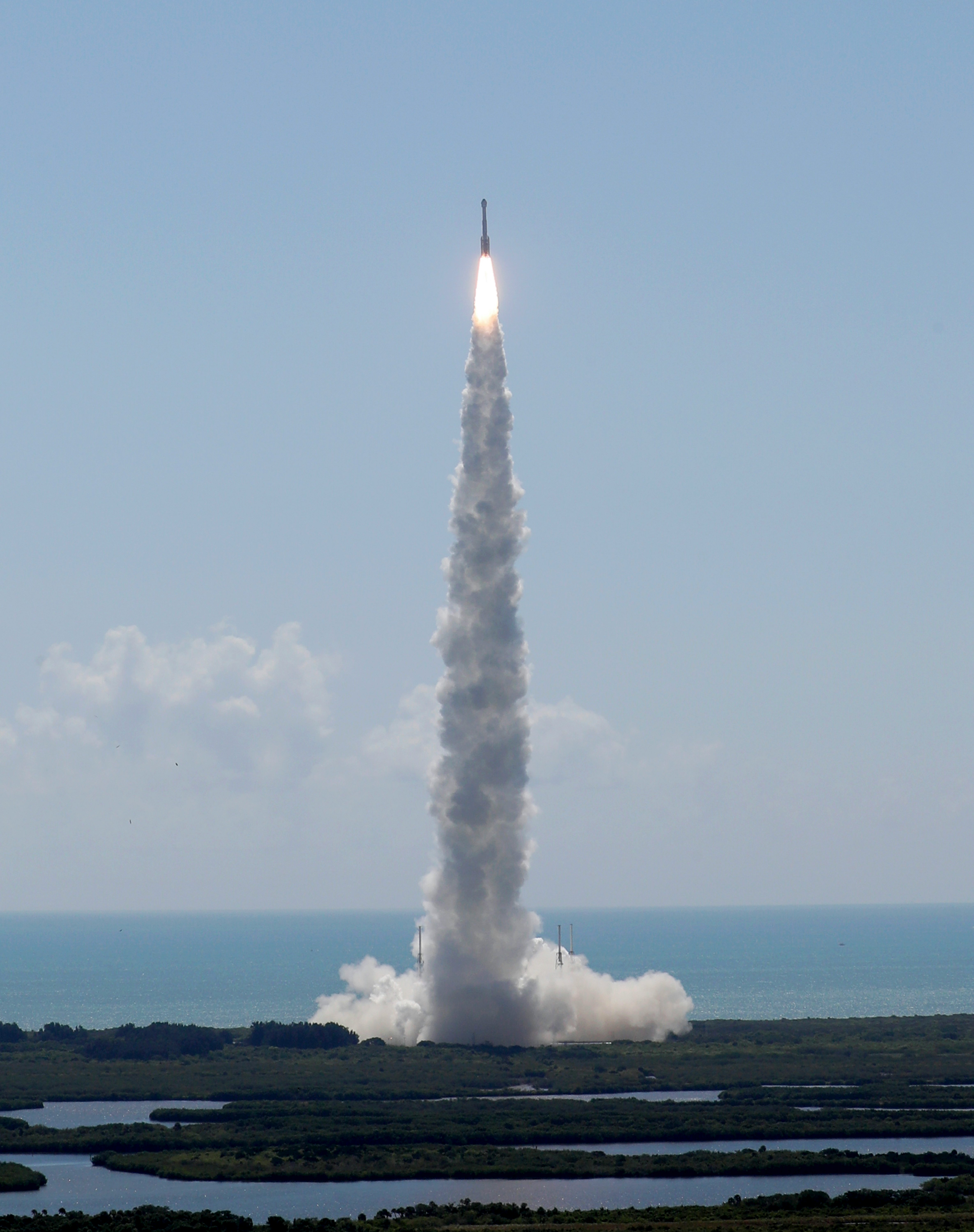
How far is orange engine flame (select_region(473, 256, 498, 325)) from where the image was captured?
358 ft

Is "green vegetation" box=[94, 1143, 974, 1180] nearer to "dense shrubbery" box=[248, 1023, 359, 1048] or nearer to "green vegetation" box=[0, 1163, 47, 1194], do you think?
"green vegetation" box=[0, 1163, 47, 1194]

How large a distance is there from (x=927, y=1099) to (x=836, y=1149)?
15611mm

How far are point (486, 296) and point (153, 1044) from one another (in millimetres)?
52643

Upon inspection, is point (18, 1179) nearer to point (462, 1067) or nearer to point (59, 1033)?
point (462, 1067)

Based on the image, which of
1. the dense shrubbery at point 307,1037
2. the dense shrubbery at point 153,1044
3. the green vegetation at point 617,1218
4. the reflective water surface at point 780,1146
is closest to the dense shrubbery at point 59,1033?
the dense shrubbery at point 153,1044

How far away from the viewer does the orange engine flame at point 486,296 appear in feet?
358

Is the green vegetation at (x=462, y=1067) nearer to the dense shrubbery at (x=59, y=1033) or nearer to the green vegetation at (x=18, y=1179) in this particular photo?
the dense shrubbery at (x=59, y=1033)

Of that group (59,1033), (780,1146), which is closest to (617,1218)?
(780,1146)

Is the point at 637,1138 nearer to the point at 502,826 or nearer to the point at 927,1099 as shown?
the point at 927,1099

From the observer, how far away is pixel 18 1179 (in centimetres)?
7888

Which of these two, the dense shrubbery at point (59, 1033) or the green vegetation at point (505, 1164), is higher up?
the dense shrubbery at point (59, 1033)

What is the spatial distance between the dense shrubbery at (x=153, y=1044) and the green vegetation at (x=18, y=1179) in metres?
36.3

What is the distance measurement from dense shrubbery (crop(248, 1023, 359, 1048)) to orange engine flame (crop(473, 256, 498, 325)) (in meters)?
47.1

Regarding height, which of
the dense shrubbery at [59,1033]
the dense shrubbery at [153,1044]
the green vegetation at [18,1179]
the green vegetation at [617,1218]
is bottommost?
the green vegetation at [617,1218]
